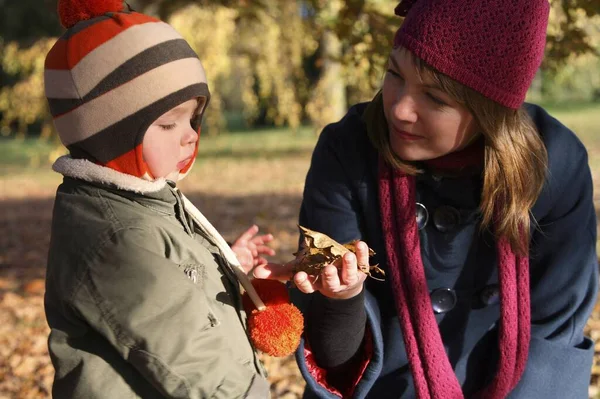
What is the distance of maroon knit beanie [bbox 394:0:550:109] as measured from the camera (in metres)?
1.87

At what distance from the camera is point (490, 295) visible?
2166 mm

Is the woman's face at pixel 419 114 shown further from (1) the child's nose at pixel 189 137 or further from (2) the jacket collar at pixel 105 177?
(2) the jacket collar at pixel 105 177

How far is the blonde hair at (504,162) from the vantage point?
1939 mm

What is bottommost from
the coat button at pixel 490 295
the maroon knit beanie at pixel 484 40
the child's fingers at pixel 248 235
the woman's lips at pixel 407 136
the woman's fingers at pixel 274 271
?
the child's fingers at pixel 248 235

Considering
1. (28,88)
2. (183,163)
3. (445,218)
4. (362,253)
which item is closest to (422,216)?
(445,218)

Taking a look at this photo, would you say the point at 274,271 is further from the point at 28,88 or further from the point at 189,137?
the point at 28,88

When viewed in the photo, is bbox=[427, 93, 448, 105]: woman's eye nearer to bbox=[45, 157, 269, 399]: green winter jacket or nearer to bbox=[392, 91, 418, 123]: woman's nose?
bbox=[392, 91, 418, 123]: woman's nose

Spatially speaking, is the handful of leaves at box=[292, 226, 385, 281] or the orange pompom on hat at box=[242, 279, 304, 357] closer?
the handful of leaves at box=[292, 226, 385, 281]

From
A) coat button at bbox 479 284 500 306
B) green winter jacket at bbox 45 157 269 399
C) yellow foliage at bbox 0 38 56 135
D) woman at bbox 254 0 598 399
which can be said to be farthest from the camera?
yellow foliage at bbox 0 38 56 135

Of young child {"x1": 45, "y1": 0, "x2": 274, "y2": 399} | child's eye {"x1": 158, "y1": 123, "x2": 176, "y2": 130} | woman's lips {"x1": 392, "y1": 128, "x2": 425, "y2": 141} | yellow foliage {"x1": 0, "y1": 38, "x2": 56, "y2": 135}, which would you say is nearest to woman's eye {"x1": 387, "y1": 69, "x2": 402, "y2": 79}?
woman's lips {"x1": 392, "y1": 128, "x2": 425, "y2": 141}

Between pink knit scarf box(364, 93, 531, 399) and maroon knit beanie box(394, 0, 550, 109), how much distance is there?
0.27m

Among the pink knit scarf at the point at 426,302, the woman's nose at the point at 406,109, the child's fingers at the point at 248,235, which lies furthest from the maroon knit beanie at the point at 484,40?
the child's fingers at the point at 248,235

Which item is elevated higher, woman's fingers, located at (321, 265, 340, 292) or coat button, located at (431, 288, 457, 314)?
woman's fingers, located at (321, 265, 340, 292)

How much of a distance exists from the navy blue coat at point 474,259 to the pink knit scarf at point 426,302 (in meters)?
0.06
